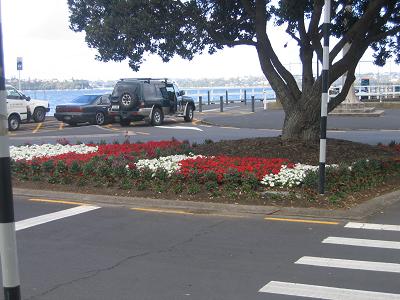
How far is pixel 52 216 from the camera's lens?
846 cm

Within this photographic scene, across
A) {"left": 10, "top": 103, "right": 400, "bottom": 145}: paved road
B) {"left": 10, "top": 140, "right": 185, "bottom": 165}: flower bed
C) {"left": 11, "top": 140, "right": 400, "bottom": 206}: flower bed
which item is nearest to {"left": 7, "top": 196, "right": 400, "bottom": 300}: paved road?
{"left": 11, "top": 140, "right": 400, "bottom": 206}: flower bed

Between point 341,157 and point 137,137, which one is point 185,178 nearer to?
point 341,157

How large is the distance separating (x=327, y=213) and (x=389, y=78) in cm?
4189

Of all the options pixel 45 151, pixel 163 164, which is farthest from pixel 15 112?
pixel 163 164

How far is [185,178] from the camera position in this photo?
10.1 m

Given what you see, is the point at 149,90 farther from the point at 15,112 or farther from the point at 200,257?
the point at 200,257

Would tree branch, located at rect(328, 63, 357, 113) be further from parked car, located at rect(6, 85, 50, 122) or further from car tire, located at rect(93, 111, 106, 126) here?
parked car, located at rect(6, 85, 50, 122)

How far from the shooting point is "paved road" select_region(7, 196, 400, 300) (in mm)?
5133

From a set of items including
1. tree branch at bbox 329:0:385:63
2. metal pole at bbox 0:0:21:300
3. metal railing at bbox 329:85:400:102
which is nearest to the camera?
metal pole at bbox 0:0:21:300

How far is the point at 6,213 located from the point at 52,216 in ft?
18.0

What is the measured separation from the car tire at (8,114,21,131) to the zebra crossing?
838 inches

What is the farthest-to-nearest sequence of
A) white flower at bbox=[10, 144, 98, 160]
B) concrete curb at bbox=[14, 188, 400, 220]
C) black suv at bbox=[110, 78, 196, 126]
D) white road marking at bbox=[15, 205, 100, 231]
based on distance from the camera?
1. black suv at bbox=[110, 78, 196, 126]
2. white flower at bbox=[10, 144, 98, 160]
3. concrete curb at bbox=[14, 188, 400, 220]
4. white road marking at bbox=[15, 205, 100, 231]

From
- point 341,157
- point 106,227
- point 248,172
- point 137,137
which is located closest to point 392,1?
point 341,157

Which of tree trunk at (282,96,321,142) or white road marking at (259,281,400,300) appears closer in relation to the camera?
white road marking at (259,281,400,300)
